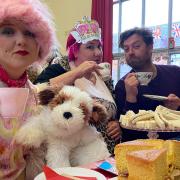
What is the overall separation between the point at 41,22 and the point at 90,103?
31cm

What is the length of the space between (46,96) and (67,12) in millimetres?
3449

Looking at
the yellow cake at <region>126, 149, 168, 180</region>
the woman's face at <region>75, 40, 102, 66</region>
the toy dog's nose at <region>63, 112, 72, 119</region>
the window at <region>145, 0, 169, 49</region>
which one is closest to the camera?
the yellow cake at <region>126, 149, 168, 180</region>

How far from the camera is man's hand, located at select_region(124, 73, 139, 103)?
4.27ft

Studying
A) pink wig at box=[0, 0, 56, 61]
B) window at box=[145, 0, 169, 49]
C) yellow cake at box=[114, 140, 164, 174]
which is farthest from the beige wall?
yellow cake at box=[114, 140, 164, 174]

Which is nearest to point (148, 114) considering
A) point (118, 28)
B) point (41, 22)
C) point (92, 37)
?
point (41, 22)

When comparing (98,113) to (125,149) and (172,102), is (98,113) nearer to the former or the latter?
(125,149)

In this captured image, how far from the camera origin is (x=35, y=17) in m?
0.93

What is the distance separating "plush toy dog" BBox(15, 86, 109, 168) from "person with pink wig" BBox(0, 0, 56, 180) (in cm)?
4

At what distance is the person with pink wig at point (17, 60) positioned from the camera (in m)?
0.88

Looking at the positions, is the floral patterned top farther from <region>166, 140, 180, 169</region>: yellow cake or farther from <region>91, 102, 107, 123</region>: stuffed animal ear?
<region>166, 140, 180, 169</region>: yellow cake

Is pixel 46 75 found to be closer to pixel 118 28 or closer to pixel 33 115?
pixel 33 115

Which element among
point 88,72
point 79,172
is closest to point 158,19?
point 88,72

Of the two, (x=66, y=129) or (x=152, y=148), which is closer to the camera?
(x=152, y=148)

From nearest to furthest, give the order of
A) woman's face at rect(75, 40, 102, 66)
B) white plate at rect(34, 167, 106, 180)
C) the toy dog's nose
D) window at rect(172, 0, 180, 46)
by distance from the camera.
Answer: white plate at rect(34, 167, 106, 180) < the toy dog's nose < woman's face at rect(75, 40, 102, 66) < window at rect(172, 0, 180, 46)
